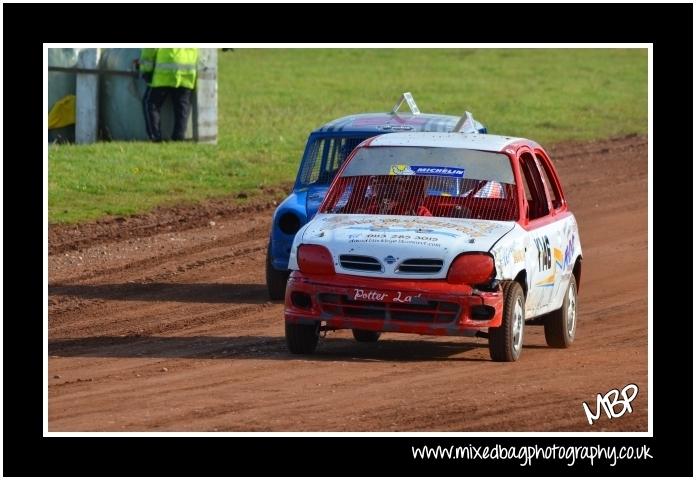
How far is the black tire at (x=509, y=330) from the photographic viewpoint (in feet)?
34.7

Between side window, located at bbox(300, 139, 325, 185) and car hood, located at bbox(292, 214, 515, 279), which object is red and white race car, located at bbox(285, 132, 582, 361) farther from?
side window, located at bbox(300, 139, 325, 185)

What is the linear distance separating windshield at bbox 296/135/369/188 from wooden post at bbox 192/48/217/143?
9701 millimetres

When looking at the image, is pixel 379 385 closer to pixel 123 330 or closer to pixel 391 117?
pixel 123 330

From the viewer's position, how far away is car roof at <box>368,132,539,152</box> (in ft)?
38.2

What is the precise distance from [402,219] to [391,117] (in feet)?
12.3

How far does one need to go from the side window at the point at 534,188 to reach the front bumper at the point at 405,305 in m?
1.62

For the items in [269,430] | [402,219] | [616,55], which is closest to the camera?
[269,430]

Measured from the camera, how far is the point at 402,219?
11078mm

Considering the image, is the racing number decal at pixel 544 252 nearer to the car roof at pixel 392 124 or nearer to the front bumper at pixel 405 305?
the front bumper at pixel 405 305

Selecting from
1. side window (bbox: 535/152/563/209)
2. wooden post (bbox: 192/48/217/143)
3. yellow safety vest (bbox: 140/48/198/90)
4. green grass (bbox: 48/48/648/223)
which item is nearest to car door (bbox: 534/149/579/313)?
side window (bbox: 535/152/563/209)

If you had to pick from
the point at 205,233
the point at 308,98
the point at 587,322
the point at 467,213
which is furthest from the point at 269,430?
the point at 308,98

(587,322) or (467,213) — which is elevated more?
(467,213)

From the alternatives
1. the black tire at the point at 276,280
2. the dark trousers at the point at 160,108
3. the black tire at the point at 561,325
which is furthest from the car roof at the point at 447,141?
the dark trousers at the point at 160,108

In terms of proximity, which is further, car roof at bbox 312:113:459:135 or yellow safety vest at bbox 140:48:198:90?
yellow safety vest at bbox 140:48:198:90
